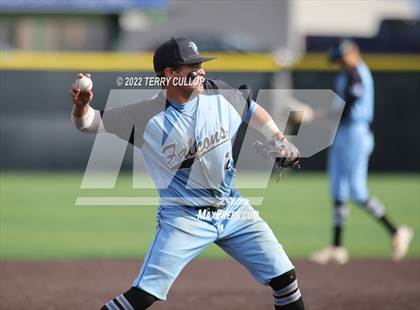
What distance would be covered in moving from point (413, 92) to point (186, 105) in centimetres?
1493

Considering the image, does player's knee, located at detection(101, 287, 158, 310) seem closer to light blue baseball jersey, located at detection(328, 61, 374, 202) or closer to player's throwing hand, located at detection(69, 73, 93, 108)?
player's throwing hand, located at detection(69, 73, 93, 108)

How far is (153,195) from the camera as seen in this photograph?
16.9 m

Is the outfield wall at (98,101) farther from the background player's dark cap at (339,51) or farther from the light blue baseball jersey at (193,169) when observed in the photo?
the light blue baseball jersey at (193,169)

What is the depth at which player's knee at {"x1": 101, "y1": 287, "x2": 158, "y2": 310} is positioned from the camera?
19.2 ft

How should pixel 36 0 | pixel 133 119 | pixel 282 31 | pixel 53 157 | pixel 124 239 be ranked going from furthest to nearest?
1. pixel 282 31
2. pixel 36 0
3. pixel 53 157
4. pixel 124 239
5. pixel 133 119

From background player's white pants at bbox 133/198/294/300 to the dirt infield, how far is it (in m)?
2.01

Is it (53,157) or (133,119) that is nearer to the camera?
(133,119)

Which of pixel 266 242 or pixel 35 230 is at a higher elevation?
pixel 266 242

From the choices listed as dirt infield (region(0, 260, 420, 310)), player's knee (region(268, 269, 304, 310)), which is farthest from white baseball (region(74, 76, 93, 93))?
dirt infield (region(0, 260, 420, 310))

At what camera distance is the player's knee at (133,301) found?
5.87 meters

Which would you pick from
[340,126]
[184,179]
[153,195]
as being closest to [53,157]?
[153,195]

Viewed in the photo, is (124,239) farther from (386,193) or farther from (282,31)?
(282,31)

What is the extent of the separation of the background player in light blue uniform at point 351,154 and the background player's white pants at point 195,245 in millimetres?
4745

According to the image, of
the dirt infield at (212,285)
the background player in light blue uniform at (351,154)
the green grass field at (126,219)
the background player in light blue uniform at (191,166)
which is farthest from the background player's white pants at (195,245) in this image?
the green grass field at (126,219)
